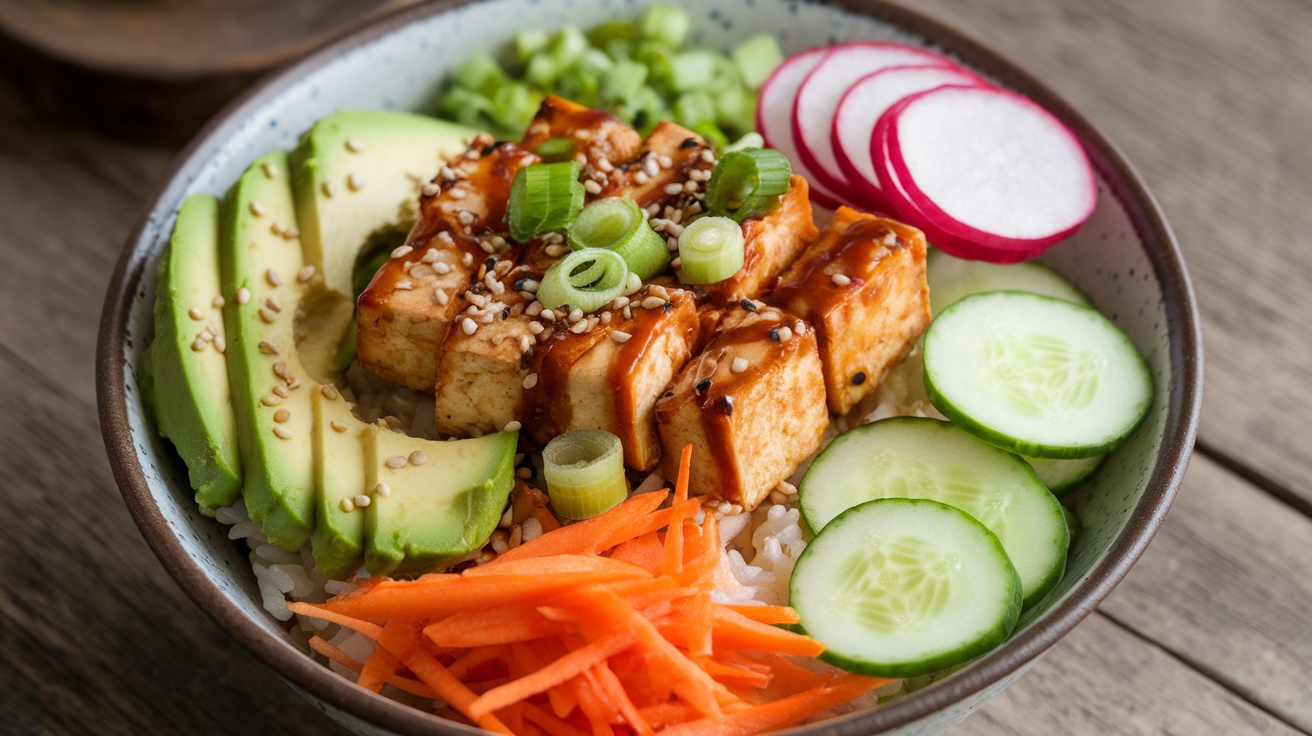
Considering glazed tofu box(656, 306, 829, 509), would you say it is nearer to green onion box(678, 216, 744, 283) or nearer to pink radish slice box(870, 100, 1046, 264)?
green onion box(678, 216, 744, 283)

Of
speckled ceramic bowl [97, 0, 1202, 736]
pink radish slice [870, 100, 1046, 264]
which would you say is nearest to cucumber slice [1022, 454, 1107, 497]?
speckled ceramic bowl [97, 0, 1202, 736]

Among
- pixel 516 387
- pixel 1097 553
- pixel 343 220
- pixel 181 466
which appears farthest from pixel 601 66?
pixel 1097 553

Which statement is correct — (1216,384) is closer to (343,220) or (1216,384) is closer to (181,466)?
(343,220)

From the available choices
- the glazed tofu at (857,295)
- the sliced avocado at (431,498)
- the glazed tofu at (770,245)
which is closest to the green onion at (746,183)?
the glazed tofu at (770,245)

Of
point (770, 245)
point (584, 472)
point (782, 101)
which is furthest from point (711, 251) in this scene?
point (782, 101)

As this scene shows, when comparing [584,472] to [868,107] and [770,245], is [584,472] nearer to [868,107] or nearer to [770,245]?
[770,245]
